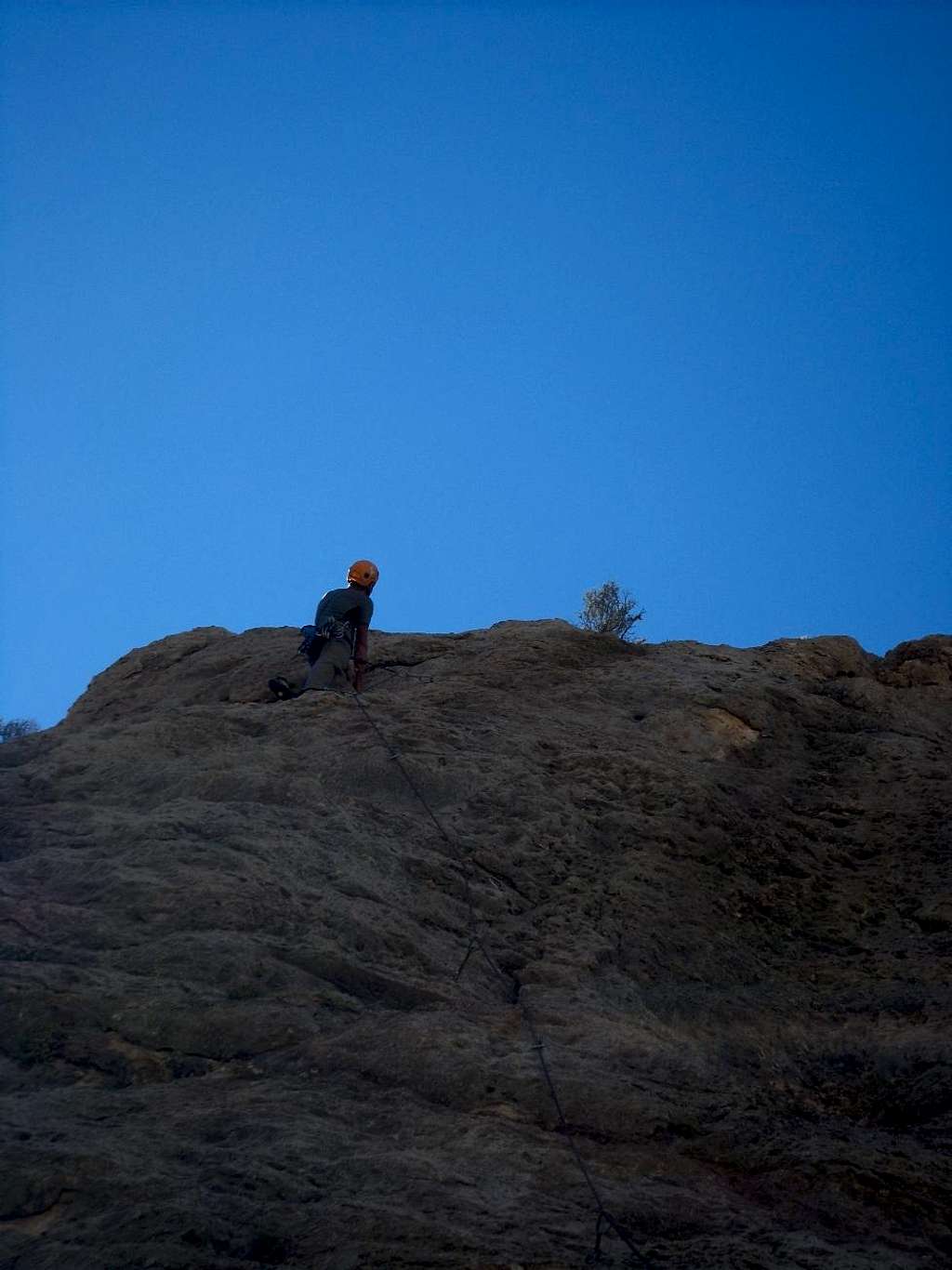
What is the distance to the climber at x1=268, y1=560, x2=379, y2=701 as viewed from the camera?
9352 millimetres

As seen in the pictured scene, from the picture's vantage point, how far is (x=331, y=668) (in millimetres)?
9422

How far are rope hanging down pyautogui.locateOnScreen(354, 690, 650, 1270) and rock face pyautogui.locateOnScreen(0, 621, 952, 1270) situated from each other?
0.02 metres

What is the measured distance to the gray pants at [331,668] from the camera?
9320 millimetres

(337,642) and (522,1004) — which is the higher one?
A: (337,642)

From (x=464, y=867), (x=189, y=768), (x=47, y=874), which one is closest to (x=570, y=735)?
(x=464, y=867)

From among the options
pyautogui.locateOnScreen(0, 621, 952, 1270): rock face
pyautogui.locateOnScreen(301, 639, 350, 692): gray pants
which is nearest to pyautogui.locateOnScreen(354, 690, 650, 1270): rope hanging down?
pyautogui.locateOnScreen(0, 621, 952, 1270): rock face

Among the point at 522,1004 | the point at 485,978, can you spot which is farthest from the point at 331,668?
the point at 522,1004

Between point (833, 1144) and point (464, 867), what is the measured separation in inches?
101

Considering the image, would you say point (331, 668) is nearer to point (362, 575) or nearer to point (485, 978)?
point (362, 575)

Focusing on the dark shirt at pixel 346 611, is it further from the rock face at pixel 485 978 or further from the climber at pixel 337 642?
the rock face at pixel 485 978

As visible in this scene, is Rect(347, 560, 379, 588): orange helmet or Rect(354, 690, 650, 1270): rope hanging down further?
Rect(347, 560, 379, 588): orange helmet

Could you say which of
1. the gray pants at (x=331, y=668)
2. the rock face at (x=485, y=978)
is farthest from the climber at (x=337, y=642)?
the rock face at (x=485, y=978)

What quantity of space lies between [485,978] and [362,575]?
5.04m

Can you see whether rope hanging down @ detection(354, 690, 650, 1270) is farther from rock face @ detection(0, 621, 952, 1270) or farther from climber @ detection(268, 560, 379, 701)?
climber @ detection(268, 560, 379, 701)
